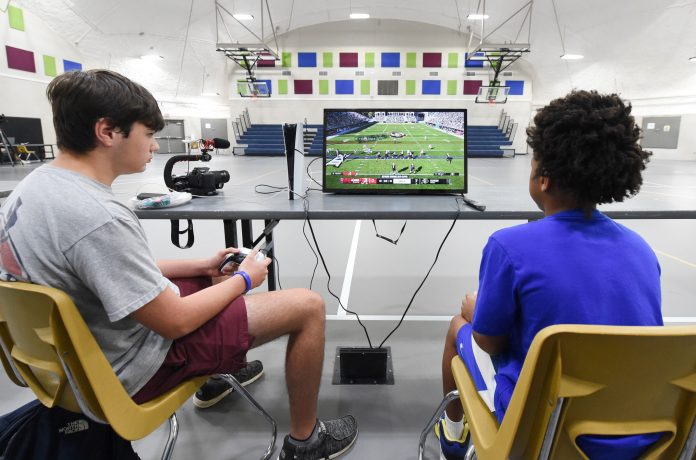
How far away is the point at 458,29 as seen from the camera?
48.3 feet

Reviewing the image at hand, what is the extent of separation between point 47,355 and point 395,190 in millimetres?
1513

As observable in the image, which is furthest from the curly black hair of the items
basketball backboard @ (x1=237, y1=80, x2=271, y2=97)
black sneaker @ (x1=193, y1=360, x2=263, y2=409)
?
basketball backboard @ (x1=237, y1=80, x2=271, y2=97)

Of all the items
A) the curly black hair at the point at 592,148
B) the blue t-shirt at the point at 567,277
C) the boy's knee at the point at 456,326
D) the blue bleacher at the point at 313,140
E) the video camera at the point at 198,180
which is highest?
the blue bleacher at the point at 313,140

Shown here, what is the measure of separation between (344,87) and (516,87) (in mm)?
6720

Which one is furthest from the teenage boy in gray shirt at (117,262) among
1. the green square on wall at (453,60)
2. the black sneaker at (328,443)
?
the green square on wall at (453,60)

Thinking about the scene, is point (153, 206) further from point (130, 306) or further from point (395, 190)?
point (395, 190)

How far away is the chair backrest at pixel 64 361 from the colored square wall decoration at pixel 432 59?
53.9 feet

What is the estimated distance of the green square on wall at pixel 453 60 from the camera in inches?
611

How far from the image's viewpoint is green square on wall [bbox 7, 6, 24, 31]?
33.6 feet

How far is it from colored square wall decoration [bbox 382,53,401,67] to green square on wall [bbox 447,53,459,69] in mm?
1887

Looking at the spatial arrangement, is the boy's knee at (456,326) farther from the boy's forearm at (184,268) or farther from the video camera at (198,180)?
the video camera at (198,180)

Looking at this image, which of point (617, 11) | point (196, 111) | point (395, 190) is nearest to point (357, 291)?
point (395, 190)

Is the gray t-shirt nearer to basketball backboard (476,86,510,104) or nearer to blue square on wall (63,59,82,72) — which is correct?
basketball backboard (476,86,510,104)

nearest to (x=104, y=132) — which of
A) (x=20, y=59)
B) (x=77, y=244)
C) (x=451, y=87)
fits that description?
(x=77, y=244)
